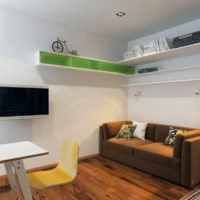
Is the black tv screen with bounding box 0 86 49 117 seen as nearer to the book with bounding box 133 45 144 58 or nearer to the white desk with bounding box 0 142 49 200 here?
the white desk with bounding box 0 142 49 200

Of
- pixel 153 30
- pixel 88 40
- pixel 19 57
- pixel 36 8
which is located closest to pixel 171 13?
pixel 153 30

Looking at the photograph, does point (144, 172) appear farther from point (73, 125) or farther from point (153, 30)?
point (153, 30)

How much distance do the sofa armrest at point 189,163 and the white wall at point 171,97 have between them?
91 cm

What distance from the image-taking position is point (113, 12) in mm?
3264

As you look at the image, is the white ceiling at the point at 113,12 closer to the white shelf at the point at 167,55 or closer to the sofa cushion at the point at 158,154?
the white shelf at the point at 167,55

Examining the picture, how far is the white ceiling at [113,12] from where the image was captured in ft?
9.71

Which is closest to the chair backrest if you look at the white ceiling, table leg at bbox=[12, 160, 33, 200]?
table leg at bbox=[12, 160, 33, 200]

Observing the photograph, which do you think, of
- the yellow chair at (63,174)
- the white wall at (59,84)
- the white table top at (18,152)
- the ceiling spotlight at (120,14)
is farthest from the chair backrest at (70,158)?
the ceiling spotlight at (120,14)

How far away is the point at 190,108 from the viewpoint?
364 centimetres

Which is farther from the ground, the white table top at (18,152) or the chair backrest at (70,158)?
the white table top at (18,152)

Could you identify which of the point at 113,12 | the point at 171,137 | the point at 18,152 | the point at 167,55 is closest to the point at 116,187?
the point at 171,137

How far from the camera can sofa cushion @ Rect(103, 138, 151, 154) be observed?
3574 mm

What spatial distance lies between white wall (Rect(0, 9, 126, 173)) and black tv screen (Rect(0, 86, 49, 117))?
0.27 metres

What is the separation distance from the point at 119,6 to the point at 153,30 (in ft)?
4.41
